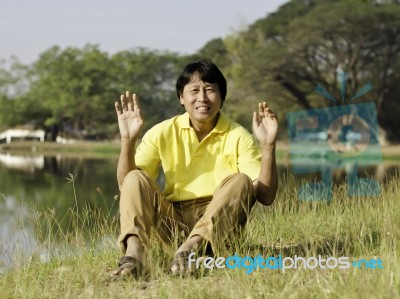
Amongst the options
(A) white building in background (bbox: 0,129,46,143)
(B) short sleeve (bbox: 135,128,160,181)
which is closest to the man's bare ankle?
(B) short sleeve (bbox: 135,128,160,181)

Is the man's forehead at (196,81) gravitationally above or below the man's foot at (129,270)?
above

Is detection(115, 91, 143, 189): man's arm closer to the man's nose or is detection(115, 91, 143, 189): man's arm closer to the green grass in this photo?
the man's nose

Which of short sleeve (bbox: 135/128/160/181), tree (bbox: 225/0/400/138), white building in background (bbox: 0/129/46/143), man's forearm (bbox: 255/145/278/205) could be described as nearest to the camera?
man's forearm (bbox: 255/145/278/205)

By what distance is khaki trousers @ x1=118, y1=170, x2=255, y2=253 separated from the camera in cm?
250

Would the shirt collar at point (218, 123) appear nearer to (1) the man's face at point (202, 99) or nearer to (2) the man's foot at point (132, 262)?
(1) the man's face at point (202, 99)

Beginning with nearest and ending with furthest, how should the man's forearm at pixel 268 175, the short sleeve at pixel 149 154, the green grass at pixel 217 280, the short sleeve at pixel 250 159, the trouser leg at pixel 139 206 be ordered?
1. the green grass at pixel 217 280
2. the trouser leg at pixel 139 206
3. the man's forearm at pixel 268 175
4. the short sleeve at pixel 250 159
5. the short sleeve at pixel 149 154

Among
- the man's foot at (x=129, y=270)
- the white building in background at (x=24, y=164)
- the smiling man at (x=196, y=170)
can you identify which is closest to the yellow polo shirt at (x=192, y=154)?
the smiling man at (x=196, y=170)

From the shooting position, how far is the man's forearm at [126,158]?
2613mm

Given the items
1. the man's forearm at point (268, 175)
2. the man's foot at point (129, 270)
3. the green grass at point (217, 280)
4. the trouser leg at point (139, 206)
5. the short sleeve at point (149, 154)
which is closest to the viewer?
the green grass at point (217, 280)

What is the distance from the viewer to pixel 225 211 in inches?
99.1

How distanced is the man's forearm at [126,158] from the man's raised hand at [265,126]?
52 cm

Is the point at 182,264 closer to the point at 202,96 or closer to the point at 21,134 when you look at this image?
the point at 202,96

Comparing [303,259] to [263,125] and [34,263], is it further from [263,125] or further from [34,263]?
[34,263]

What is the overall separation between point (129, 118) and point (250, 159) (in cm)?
54
